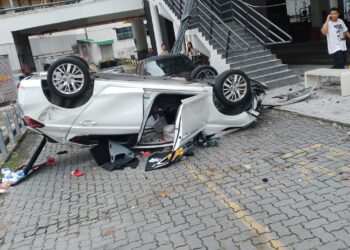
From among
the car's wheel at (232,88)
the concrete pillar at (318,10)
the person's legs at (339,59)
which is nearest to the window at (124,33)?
the concrete pillar at (318,10)

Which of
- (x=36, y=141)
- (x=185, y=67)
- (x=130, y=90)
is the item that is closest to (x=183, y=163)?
(x=130, y=90)

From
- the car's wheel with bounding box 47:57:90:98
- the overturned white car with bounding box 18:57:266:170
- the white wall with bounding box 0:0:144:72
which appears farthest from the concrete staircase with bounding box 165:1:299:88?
the white wall with bounding box 0:0:144:72

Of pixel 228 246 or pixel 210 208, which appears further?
pixel 210 208

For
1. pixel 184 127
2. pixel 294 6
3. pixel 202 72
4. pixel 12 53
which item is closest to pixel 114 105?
pixel 184 127

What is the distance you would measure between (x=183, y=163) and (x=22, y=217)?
249 centimetres

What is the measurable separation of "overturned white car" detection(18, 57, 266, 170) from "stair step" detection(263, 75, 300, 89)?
165 inches

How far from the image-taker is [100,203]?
556cm

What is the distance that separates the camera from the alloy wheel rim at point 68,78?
255 inches

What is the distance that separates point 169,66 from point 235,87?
319 cm

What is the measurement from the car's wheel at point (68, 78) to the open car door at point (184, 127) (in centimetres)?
160

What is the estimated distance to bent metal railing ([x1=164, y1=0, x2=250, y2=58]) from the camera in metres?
12.4

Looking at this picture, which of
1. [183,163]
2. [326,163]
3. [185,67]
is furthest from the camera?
[185,67]

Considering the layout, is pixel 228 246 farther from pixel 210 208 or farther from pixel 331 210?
pixel 331 210

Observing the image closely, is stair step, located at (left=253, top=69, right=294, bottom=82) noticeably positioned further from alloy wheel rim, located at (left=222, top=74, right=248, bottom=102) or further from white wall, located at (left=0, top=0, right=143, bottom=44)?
white wall, located at (left=0, top=0, right=143, bottom=44)
